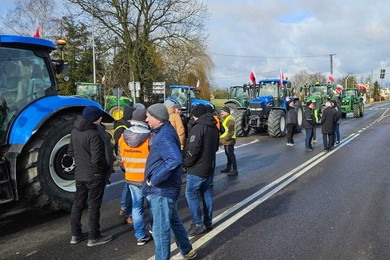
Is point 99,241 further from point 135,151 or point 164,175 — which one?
point 164,175

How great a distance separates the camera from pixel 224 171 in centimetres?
927

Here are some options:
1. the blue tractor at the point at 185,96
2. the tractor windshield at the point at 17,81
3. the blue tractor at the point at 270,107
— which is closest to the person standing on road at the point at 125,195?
the tractor windshield at the point at 17,81

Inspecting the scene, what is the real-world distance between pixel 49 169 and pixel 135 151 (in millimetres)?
1769

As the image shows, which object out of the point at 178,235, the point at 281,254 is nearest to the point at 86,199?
the point at 178,235

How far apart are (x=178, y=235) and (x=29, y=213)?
322 centimetres

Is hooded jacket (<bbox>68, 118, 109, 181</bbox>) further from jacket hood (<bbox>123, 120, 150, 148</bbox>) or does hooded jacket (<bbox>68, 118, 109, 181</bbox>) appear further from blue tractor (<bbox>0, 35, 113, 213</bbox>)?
blue tractor (<bbox>0, 35, 113, 213</bbox>)

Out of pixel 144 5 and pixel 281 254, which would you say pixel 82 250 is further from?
pixel 144 5

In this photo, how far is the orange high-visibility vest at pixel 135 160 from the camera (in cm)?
468

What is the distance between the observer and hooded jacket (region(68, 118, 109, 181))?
15.3 feet

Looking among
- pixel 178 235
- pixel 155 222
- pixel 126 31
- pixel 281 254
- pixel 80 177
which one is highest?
pixel 126 31

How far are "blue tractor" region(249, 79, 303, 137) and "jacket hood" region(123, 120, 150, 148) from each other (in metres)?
12.7

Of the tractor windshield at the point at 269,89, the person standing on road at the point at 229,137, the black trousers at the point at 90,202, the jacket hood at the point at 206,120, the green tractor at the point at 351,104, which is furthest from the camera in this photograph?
the green tractor at the point at 351,104

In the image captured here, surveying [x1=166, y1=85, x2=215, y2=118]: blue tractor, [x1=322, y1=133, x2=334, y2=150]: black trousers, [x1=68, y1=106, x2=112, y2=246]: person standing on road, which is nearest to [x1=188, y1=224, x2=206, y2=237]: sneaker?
[x1=68, y1=106, x2=112, y2=246]: person standing on road

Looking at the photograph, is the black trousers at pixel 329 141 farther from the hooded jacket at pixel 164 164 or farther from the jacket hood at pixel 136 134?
the hooded jacket at pixel 164 164
